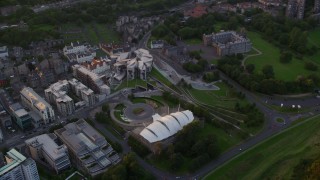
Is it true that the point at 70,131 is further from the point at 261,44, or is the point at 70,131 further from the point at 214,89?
the point at 261,44

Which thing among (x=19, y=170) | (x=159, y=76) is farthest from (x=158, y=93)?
(x=19, y=170)

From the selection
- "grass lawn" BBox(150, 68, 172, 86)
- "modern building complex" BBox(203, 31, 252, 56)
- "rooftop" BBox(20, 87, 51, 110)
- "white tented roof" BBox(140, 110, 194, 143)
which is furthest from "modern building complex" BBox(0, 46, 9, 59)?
"modern building complex" BBox(203, 31, 252, 56)

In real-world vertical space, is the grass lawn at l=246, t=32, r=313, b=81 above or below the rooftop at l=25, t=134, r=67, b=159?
above

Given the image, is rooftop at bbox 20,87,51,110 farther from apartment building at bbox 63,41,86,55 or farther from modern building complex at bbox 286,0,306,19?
modern building complex at bbox 286,0,306,19

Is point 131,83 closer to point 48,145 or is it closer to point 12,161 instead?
point 48,145

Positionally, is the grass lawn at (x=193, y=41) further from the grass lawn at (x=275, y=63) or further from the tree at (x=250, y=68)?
the tree at (x=250, y=68)

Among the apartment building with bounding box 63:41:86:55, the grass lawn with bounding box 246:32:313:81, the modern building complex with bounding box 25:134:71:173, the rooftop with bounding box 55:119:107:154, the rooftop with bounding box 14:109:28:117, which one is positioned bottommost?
the modern building complex with bounding box 25:134:71:173

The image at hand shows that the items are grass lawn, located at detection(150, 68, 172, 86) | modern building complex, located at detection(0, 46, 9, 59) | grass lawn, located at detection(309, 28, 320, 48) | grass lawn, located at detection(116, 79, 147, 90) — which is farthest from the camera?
grass lawn, located at detection(309, 28, 320, 48)
